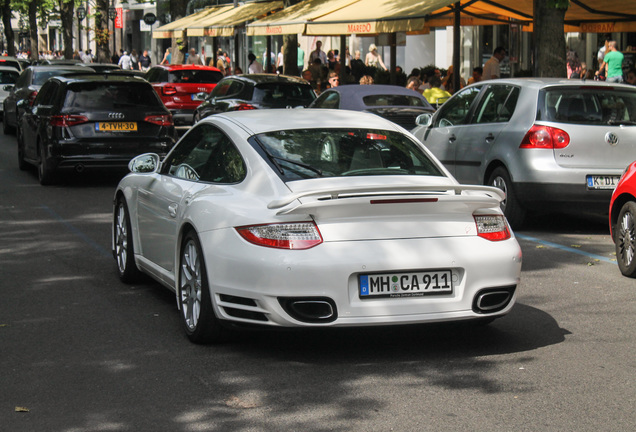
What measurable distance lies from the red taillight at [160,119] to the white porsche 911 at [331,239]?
28.2 ft

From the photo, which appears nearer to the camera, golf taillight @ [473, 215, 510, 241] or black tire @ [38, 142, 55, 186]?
golf taillight @ [473, 215, 510, 241]

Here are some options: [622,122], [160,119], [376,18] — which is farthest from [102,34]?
[622,122]

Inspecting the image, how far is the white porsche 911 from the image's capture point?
5586 mm

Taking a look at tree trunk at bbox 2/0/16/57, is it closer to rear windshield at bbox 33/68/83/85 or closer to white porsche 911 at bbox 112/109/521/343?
rear windshield at bbox 33/68/83/85

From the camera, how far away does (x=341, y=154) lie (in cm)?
643

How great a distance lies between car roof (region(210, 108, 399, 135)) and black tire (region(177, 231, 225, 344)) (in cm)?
85

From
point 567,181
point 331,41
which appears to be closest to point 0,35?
point 331,41

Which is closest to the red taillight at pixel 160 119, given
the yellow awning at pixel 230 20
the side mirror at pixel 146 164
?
the side mirror at pixel 146 164

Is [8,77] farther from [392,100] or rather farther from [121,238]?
[121,238]

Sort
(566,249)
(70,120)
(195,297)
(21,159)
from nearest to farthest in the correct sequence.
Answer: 1. (195,297)
2. (566,249)
3. (70,120)
4. (21,159)

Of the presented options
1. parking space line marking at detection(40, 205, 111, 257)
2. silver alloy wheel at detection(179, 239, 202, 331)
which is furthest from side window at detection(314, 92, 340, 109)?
silver alloy wheel at detection(179, 239, 202, 331)

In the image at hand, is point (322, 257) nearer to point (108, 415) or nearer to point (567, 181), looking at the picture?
point (108, 415)

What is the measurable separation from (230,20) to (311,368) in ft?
90.0

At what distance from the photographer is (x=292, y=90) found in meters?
20.1
